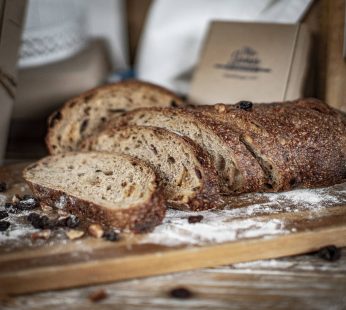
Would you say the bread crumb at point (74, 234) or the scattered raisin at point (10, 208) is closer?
the bread crumb at point (74, 234)

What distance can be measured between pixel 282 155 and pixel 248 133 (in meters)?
0.20

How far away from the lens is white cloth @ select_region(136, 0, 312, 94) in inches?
169

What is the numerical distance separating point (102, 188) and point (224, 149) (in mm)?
→ 630

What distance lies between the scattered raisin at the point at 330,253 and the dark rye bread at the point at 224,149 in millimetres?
553

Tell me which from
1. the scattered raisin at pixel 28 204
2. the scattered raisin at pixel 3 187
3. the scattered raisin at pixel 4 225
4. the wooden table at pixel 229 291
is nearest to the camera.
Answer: the wooden table at pixel 229 291

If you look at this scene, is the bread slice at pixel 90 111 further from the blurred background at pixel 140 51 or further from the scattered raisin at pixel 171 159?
the scattered raisin at pixel 171 159

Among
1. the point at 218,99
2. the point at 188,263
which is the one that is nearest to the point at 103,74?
the point at 218,99

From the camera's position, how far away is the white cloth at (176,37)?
14.0ft

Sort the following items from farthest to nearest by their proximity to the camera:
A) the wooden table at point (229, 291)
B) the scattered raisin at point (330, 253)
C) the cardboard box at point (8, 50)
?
1. the cardboard box at point (8, 50)
2. the scattered raisin at point (330, 253)
3. the wooden table at point (229, 291)

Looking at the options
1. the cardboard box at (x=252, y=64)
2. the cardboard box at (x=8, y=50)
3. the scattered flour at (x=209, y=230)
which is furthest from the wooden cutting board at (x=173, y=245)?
the cardboard box at (x=252, y=64)

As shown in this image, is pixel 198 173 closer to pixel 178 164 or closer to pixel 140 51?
pixel 178 164

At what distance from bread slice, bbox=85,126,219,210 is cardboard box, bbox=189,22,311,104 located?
1074mm

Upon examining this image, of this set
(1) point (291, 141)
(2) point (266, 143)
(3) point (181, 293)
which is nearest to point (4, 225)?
(3) point (181, 293)

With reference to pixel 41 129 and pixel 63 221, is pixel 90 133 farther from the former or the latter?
pixel 63 221
